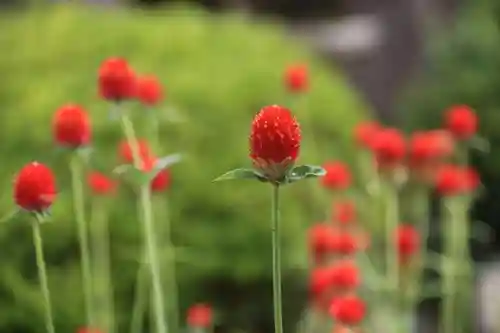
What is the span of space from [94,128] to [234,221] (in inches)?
15.2

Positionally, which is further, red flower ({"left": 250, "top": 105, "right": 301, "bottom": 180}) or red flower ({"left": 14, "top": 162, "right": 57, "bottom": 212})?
red flower ({"left": 14, "top": 162, "right": 57, "bottom": 212})

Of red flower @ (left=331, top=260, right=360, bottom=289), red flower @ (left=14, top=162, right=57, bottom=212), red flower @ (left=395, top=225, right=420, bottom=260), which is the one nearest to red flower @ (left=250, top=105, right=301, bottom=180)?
red flower @ (left=14, top=162, right=57, bottom=212)

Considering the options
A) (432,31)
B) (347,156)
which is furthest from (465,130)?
(432,31)

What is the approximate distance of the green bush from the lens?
220 cm

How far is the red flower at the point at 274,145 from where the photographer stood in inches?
29.1

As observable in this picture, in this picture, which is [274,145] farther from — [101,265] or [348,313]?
[101,265]

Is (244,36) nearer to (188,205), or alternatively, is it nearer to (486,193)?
(188,205)

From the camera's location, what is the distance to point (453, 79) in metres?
4.36

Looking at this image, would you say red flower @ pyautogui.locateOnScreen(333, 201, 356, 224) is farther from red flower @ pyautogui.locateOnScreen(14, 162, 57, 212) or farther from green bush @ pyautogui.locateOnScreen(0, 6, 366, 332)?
red flower @ pyautogui.locateOnScreen(14, 162, 57, 212)

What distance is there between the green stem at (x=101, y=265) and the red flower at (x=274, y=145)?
3.67 feet

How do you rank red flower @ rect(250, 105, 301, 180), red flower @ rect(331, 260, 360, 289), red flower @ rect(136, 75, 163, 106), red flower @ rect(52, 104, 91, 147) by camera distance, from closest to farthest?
red flower @ rect(250, 105, 301, 180), red flower @ rect(52, 104, 91, 147), red flower @ rect(136, 75, 163, 106), red flower @ rect(331, 260, 360, 289)

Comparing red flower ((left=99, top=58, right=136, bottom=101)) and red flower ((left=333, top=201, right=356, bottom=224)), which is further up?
red flower ((left=99, top=58, right=136, bottom=101))

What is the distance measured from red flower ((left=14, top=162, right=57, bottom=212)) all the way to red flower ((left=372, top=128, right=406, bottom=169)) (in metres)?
1.00

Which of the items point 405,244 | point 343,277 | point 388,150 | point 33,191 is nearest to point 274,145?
point 33,191
